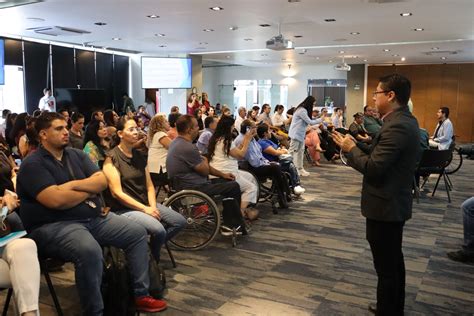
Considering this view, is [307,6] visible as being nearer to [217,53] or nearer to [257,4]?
[257,4]

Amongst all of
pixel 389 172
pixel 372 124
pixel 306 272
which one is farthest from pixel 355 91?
pixel 389 172

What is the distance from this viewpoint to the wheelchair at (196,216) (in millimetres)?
3693

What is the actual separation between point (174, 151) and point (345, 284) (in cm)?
181

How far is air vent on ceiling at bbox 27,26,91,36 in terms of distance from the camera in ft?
29.0

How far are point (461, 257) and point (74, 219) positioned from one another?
124 inches

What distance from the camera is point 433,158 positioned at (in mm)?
5750

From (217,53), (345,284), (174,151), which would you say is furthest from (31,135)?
(217,53)

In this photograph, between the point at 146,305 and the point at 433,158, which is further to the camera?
the point at 433,158

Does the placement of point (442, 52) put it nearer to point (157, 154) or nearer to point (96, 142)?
point (157, 154)

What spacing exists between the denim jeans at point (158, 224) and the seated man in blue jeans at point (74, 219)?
231 mm

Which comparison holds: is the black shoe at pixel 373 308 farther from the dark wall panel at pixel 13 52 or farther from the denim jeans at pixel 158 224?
the dark wall panel at pixel 13 52

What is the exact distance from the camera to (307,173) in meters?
7.95

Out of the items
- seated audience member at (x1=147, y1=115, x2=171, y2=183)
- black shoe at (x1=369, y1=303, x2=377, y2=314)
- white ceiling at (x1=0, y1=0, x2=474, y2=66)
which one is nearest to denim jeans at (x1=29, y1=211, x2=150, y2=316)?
black shoe at (x1=369, y1=303, x2=377, y2=314)

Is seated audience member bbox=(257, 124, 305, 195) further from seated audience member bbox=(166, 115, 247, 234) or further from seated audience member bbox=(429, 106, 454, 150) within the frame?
seated audience member bbox=(429, 106, 454, 150)
